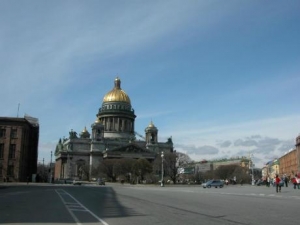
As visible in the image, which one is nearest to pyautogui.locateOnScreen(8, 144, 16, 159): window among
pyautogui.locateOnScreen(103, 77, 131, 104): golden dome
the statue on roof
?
the statue on roof

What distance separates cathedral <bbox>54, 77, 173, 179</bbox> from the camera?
130500mm

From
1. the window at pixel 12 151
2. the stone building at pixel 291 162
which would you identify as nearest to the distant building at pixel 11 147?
the window at pixel 12 151

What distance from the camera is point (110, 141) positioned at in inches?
5443

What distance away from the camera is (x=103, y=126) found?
138000 millimetres

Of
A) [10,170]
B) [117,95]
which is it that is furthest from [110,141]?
[10,170]

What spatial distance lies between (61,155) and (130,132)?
25.1m

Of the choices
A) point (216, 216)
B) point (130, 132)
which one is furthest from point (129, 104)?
point (216, 216)

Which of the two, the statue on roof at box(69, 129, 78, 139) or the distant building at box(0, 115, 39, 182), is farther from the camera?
the statue on roof at box(69, 129, 78, 139)

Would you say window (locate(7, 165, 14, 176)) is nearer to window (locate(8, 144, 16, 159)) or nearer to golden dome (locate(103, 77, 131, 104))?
window (locate(8, 144, 16, 159))

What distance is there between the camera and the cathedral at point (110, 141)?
13050cm

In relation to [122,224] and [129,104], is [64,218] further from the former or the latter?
[129,104]

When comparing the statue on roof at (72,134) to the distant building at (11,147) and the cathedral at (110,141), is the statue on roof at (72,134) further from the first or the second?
the distant building at (11,147)

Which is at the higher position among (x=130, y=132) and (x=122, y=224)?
(x=130, y=132)

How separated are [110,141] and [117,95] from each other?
16826 mm
